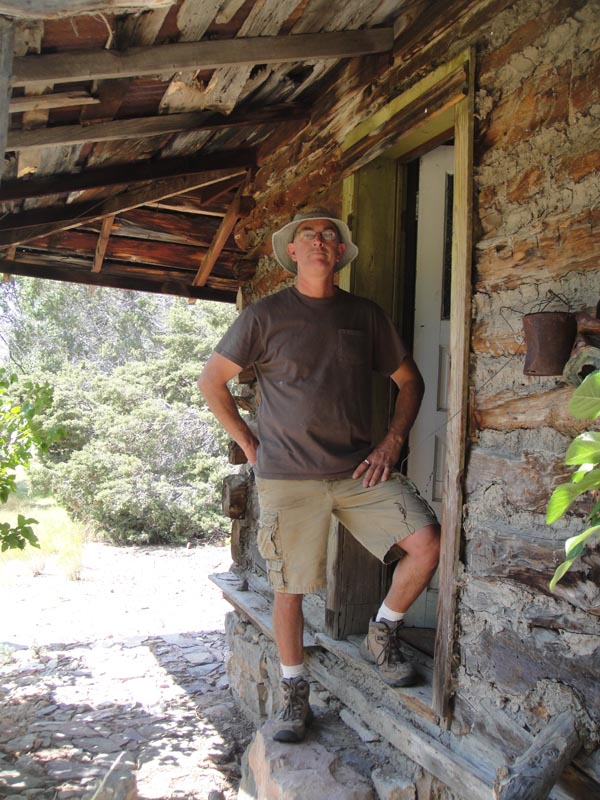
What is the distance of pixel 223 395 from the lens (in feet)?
11.5

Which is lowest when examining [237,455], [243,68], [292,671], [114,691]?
[114,691]

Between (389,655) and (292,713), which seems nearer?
(389,655)

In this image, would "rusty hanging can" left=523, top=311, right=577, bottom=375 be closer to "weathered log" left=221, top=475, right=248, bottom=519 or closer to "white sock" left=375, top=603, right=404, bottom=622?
"white sock" left=375, top=603, right=404, bottom=622

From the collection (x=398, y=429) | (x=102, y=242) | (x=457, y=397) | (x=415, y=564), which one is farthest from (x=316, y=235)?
(x=102, y=242)

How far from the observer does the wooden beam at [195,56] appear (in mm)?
2859

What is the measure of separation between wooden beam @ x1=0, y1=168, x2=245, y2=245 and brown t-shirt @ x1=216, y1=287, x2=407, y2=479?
2.06 metres

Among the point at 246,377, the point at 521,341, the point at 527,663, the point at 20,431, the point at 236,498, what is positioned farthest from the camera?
the point at 236,498

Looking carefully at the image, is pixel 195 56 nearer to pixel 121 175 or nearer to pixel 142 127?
pixel 142 127

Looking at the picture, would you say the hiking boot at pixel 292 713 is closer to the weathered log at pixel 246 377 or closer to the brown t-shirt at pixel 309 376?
the brown t-shirt at pixel 309 376

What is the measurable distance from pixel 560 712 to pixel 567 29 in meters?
2.22

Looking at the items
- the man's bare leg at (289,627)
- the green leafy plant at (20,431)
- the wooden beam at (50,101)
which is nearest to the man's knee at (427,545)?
the man's bare leg at (289,627)

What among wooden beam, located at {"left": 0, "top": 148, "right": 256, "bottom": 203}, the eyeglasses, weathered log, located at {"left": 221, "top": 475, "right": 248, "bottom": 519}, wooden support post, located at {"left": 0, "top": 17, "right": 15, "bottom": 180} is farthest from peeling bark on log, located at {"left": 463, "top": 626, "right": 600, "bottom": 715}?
wooden beam, located at {"left": 0, "top": 148, "right": 256, "bottom": 203}

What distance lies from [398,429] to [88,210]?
3.13m

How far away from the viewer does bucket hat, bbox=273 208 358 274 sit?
3527 millimetres
